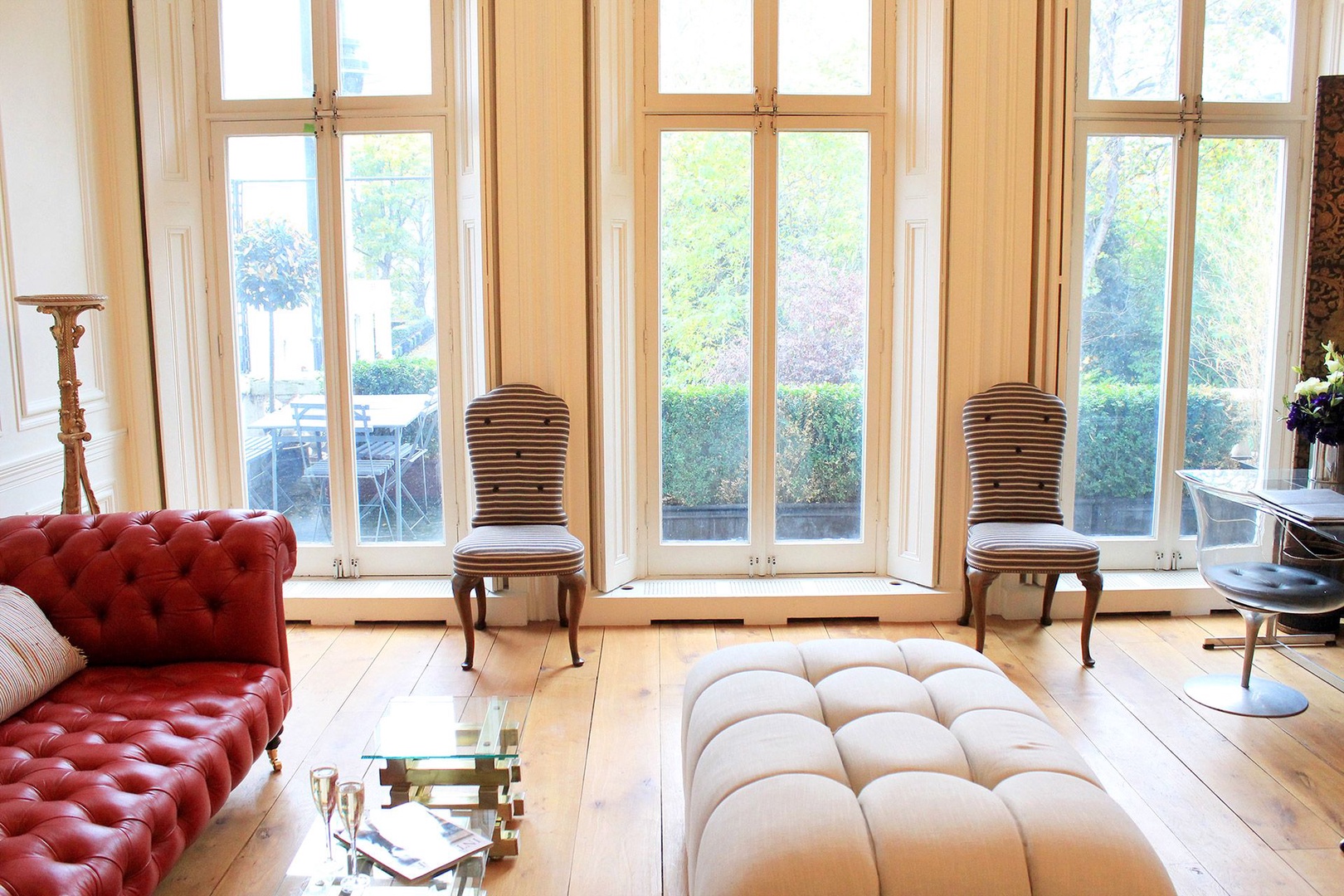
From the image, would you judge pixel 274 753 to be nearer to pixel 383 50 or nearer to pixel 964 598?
pixel 964 598

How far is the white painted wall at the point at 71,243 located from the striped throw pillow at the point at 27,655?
1.06m

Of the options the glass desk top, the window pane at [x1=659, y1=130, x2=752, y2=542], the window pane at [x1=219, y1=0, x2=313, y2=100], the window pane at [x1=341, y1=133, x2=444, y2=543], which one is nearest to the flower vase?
the glass desk top

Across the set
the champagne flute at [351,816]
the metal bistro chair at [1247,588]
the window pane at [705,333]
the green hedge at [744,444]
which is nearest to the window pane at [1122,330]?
the metal bistro chair at [1247,588]

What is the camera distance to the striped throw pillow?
282 centimetres

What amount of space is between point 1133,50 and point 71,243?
481 centimetres

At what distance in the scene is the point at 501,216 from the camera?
464 cm

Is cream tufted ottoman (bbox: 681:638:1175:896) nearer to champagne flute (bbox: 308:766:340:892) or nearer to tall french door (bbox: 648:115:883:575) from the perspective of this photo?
champagne flute (bbox: 308:766:340:892)

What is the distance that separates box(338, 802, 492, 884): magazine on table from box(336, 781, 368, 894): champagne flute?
1.6 inches

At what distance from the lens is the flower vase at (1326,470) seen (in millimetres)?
4141

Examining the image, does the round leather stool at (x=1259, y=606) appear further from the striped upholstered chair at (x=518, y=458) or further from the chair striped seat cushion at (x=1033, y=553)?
the striped upholstered chair at (x=518, y=458)

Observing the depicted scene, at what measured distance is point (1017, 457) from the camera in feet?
15.2

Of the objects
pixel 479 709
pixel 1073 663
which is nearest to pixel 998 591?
pixel 1073 663

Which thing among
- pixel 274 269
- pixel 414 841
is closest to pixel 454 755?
pixel 414 841

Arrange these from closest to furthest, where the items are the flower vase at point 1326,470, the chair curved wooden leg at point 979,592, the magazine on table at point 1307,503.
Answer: the magazine on table at point 1307,503 < the flower vase at point 1326,470 < the chair curved wooden leg at point 979,592
